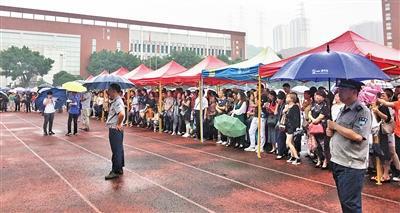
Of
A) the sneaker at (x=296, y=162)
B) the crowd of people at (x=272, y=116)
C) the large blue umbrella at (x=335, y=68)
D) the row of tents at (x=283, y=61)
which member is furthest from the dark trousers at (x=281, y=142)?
the large blue umbrella at (x=335, y=68)

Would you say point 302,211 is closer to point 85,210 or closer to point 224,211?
point 224,211

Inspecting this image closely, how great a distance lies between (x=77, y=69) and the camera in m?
72.4

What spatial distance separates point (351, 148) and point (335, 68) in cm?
145

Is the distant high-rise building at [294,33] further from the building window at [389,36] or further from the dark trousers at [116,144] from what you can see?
the dark trousers at [116,144]

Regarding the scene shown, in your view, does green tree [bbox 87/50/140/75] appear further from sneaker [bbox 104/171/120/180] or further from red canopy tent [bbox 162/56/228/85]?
sneaker [bbox 104/171/120/180]

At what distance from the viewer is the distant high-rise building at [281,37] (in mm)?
118688

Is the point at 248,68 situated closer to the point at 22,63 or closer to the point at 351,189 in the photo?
the point at 351,189

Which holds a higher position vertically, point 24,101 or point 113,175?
point 24,101

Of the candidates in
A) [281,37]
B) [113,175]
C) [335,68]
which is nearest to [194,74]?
[113,175]

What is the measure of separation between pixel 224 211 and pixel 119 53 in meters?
53.7

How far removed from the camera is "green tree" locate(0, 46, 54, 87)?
46688 mm

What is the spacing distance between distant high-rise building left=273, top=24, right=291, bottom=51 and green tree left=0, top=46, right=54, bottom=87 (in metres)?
88.7

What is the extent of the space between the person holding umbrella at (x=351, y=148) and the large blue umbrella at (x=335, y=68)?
0.96 meters

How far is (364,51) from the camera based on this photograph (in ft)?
20.5
